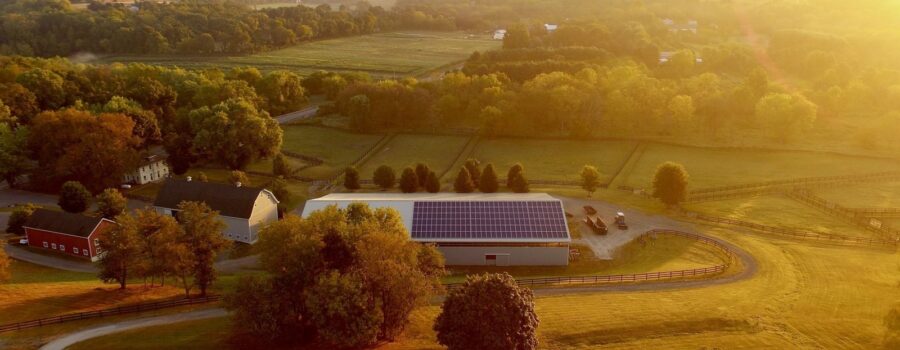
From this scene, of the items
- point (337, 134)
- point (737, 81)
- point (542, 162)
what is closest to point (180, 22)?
point (337, 134)

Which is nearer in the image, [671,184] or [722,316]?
Answer: [722,316]

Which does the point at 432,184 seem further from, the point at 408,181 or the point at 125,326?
the point at 125,326

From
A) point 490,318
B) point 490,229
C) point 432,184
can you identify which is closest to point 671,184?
point 490,229

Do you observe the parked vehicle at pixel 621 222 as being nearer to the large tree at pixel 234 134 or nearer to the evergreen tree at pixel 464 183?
the evergreen tree at pixel 464 183

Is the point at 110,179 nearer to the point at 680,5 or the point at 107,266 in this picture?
the point at 107,266

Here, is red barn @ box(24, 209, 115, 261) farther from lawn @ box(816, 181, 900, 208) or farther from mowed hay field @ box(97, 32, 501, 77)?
mowed hay field @ box(97, 32, 501, 77)

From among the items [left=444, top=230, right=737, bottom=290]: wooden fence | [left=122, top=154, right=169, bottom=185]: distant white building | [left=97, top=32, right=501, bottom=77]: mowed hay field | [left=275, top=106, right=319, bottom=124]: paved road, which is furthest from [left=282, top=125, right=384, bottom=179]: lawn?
[left=97, top=32, right=501, bottom=77]: mowed hay field

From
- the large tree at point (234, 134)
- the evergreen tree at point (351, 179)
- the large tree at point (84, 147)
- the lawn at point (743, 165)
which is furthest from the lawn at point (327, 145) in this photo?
the lawn at point (743, 165)
